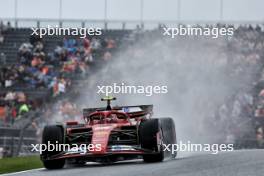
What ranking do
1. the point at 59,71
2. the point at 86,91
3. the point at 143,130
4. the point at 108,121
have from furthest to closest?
the point at 59,71, the point at 86,91, the point at 108,121, the point at 143,130

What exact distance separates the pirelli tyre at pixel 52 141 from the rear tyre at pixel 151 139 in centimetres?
157

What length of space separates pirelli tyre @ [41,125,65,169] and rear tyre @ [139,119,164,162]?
1568 mm

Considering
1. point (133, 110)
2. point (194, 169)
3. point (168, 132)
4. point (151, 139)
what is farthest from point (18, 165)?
point (194, 169)

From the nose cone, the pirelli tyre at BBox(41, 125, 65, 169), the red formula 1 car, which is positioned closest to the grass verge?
the pirelli tyre at BBox(41, 125, 65, 169)

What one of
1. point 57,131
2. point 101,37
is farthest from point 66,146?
point 101,37

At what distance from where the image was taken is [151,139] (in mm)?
16859

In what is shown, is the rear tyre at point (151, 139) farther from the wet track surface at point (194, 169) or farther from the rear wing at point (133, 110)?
the rear wing at point (133, 110)

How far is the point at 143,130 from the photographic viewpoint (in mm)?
16938

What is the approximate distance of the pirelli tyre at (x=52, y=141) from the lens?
17016mm

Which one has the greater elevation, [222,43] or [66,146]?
[222,43]

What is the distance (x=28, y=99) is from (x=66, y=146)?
39.8 ft

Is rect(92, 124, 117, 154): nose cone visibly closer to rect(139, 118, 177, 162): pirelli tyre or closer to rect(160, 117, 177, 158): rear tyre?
rect(139, 118, 177, 162): pirelli tyre

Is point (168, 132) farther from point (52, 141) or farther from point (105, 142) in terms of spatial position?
point (52, 141)

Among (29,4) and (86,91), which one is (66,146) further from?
(29,4)
